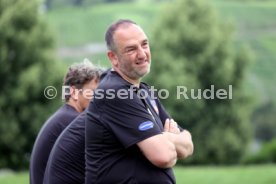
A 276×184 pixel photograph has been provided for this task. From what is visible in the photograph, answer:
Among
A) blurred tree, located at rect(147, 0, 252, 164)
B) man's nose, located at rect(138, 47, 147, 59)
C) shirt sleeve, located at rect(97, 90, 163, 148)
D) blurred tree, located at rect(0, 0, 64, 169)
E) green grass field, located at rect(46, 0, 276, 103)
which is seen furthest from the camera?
green grass field, located at rect(46, 0, 276, 103)

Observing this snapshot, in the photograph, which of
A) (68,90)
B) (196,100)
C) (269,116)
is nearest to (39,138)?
(68,90)

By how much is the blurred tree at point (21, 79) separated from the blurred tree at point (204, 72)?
7187mm

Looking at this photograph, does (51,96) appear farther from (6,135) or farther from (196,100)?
(196,100)

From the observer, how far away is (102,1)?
66750 mm

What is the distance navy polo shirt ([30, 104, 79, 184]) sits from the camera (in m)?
5.22

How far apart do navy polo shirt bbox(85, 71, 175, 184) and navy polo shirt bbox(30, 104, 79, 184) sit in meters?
1.38

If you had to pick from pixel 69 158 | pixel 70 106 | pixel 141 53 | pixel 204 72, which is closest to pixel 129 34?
pixel 141 53

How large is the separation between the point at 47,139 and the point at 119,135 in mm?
1649

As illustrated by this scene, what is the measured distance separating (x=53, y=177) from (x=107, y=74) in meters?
1.17

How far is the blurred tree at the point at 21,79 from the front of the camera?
88.4ft

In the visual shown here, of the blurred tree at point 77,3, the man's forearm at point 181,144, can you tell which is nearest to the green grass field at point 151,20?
the blurred tree at point 77,3

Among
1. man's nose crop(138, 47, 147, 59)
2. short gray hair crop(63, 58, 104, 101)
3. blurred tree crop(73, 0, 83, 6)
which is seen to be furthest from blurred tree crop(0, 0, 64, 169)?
blurred tree crop(73, 0, 83, 6)

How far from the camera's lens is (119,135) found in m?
3.75

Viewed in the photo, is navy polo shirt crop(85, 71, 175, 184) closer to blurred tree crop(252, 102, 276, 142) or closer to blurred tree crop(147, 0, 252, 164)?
blurred tree crop(147, 0, 252, 164)
